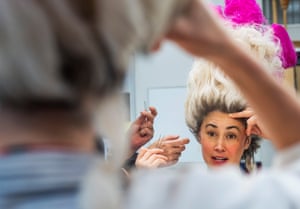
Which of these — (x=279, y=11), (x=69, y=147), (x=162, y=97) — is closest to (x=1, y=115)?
(x=69, y=147)

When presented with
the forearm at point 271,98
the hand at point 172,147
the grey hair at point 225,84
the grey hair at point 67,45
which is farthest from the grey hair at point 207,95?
the grey hair at point 67,45

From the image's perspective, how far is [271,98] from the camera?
43cm

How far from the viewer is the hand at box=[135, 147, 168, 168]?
1349 millimetres

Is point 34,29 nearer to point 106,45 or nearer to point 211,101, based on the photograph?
point 106,45

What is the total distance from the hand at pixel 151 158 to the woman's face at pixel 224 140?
109mm

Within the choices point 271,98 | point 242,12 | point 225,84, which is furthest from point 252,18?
point 271,98

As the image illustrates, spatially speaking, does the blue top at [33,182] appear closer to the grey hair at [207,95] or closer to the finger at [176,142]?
the grey hair at [207,95]

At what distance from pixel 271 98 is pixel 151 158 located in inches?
38.3

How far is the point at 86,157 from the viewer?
0.32m

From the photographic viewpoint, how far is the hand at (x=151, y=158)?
135cm

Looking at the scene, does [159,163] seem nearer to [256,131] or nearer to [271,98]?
[256,131]

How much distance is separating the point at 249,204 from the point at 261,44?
3.50 feet

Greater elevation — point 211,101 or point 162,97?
point 211,101

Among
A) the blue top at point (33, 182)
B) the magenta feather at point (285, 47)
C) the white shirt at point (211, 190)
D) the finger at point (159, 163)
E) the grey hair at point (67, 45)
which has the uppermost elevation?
the grey hair at point (67, 45)
